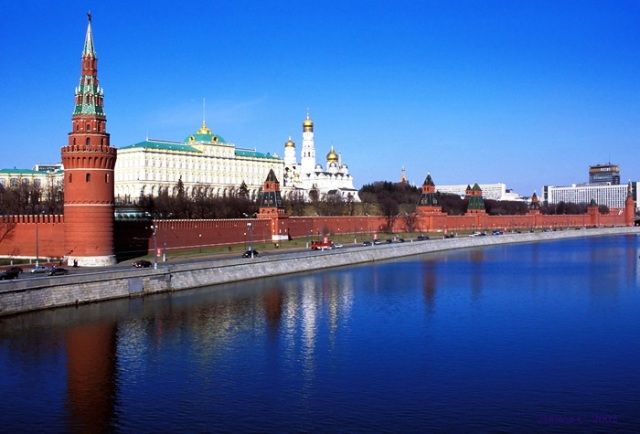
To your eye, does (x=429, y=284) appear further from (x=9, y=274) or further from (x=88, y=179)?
(x=9, y=274)

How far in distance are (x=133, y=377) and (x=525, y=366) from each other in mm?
9302

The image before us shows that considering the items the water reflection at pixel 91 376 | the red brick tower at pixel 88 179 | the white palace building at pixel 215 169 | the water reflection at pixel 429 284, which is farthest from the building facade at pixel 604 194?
the water reflection at pixel 91 376

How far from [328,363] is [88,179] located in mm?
19309

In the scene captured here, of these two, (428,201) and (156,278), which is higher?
(428,201)

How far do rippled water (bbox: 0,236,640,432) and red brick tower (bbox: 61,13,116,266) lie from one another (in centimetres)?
575

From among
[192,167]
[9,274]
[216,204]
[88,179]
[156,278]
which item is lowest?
[156,278]

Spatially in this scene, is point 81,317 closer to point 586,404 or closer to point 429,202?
point 586,404

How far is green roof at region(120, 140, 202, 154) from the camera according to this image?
8695 centimetres

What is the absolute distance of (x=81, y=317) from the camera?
25281 millimetres

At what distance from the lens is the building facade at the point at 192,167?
8625cm

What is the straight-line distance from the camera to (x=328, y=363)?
1914cm

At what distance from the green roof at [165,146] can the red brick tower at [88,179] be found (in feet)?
171

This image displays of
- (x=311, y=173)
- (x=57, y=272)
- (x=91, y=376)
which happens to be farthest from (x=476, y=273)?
(x=311, y=173)

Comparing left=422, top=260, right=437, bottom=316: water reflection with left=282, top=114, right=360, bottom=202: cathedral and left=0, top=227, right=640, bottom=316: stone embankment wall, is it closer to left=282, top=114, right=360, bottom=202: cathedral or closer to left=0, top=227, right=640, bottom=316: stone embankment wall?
left=0, top=227, right=640, bottom=316: stone embankment wall
